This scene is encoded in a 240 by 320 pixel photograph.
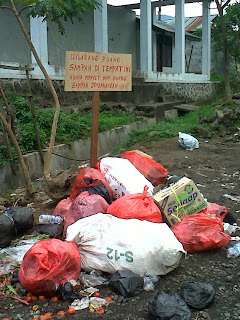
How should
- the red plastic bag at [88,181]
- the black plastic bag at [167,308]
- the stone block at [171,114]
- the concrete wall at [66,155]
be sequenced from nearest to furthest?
the black plastic bag at [167,308]
the red plastic bag at [88,181]
the concrete wall at [66,155]
the stone block at [171,114]

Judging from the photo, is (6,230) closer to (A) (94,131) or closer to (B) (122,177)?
(B) (122,177)

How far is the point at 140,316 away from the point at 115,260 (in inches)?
18.4

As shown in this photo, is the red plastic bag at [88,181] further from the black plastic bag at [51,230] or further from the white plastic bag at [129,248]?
the white plastic bag at [129,248]

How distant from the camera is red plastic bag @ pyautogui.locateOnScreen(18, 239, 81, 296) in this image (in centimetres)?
255

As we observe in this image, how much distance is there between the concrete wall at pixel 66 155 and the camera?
5.62m

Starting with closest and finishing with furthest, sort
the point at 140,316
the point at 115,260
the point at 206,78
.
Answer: the point at 140,316 → the point at 115,260 → the point at 206,78

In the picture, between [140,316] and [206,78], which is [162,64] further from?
[140,316]

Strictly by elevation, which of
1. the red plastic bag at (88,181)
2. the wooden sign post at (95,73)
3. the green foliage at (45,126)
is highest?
the wooden sign post at (95,73)

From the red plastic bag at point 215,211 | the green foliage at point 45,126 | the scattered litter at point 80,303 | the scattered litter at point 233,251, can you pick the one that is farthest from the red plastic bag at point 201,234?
the green foliage at point 45,126

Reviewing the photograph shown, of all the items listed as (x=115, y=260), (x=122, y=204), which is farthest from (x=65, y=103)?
(x=115, y=260)

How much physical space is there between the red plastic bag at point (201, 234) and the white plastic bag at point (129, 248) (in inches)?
13.9

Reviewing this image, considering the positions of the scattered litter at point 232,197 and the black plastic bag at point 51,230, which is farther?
the scattered litter at point 232,197

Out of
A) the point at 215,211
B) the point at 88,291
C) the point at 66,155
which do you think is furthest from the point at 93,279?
the point at 66,155

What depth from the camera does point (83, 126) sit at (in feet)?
25.6
